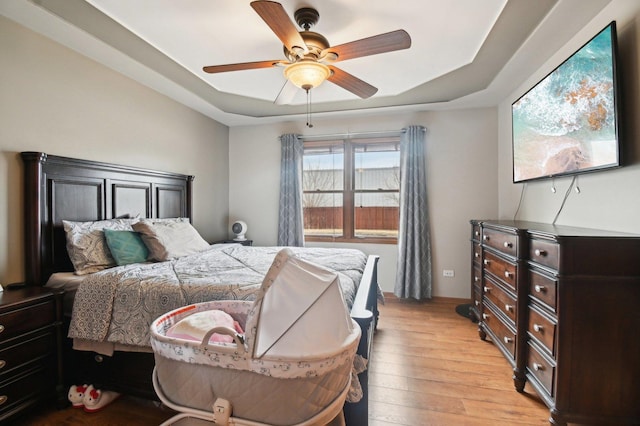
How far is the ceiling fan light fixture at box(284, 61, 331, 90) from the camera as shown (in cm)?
185

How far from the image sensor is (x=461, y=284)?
3.68 meters

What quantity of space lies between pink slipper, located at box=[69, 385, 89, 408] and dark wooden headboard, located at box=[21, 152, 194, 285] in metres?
0.80

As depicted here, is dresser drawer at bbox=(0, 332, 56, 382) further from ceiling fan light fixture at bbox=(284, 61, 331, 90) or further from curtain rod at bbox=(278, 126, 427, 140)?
curtain rod at bbox=(278, 126, 427, 140)

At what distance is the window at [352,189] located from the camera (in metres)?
4.00

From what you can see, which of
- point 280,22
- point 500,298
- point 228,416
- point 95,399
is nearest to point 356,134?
point 280,22

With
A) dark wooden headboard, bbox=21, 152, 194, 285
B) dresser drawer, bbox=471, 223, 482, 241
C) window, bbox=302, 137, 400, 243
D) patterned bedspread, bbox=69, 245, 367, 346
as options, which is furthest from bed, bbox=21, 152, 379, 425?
window, bbox=302, 137, 400, 243

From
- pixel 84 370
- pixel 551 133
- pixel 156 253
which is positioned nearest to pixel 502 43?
pixel 551 133

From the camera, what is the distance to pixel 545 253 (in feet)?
5.44

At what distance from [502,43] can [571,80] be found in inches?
A: 22.8

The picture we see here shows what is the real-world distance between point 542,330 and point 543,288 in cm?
26

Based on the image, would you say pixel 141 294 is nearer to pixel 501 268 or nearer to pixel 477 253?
pixel 501 268

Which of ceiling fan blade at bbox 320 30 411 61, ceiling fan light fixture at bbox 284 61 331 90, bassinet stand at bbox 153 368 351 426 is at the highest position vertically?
ceiling fan blade at bbox 320 30 411 61

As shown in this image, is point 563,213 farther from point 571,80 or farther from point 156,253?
point 156,253

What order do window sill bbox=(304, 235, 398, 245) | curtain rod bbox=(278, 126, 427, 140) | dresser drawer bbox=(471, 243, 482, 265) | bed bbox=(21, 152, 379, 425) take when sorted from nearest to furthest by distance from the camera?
bed bbox=(21, 152, 379, 425) → dresser drawer bbox=(471, 243, 482, 265) → curtain rod bbox=(278, 126, 427, 140) → window sill bbox=(304, 235, 398, 245)
